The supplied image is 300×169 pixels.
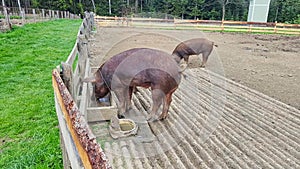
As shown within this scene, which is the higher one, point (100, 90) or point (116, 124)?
point (100, 90)

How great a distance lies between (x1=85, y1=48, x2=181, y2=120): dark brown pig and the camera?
3.06 metres

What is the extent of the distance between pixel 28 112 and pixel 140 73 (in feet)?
5.98

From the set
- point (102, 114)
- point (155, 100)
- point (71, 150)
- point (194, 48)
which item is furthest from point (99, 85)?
point (194, 48)

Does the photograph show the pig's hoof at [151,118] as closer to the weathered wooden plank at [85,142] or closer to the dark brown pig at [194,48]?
the weathered wooden plank at [85,142]

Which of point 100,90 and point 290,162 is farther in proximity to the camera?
point 100,90

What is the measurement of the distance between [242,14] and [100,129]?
38.4 meters

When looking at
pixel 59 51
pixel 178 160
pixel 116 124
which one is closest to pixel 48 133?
pixel 116 124

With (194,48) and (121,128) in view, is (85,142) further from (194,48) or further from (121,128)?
(194,48)

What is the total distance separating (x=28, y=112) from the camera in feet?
11.6

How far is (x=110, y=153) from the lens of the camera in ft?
8.80

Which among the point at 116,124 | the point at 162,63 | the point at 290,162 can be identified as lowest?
the point at 290,162

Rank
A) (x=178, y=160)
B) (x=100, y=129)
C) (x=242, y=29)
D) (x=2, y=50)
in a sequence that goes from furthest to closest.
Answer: (x=242, y=29) → (x=2, y=50) → (x=100, y=129) → (x=178, y=160)

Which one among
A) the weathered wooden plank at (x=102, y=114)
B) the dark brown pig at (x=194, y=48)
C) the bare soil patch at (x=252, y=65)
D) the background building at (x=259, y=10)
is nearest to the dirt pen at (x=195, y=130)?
the weathered wooden plank at (x=102, y=114)

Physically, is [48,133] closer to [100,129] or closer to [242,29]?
[100,129]
